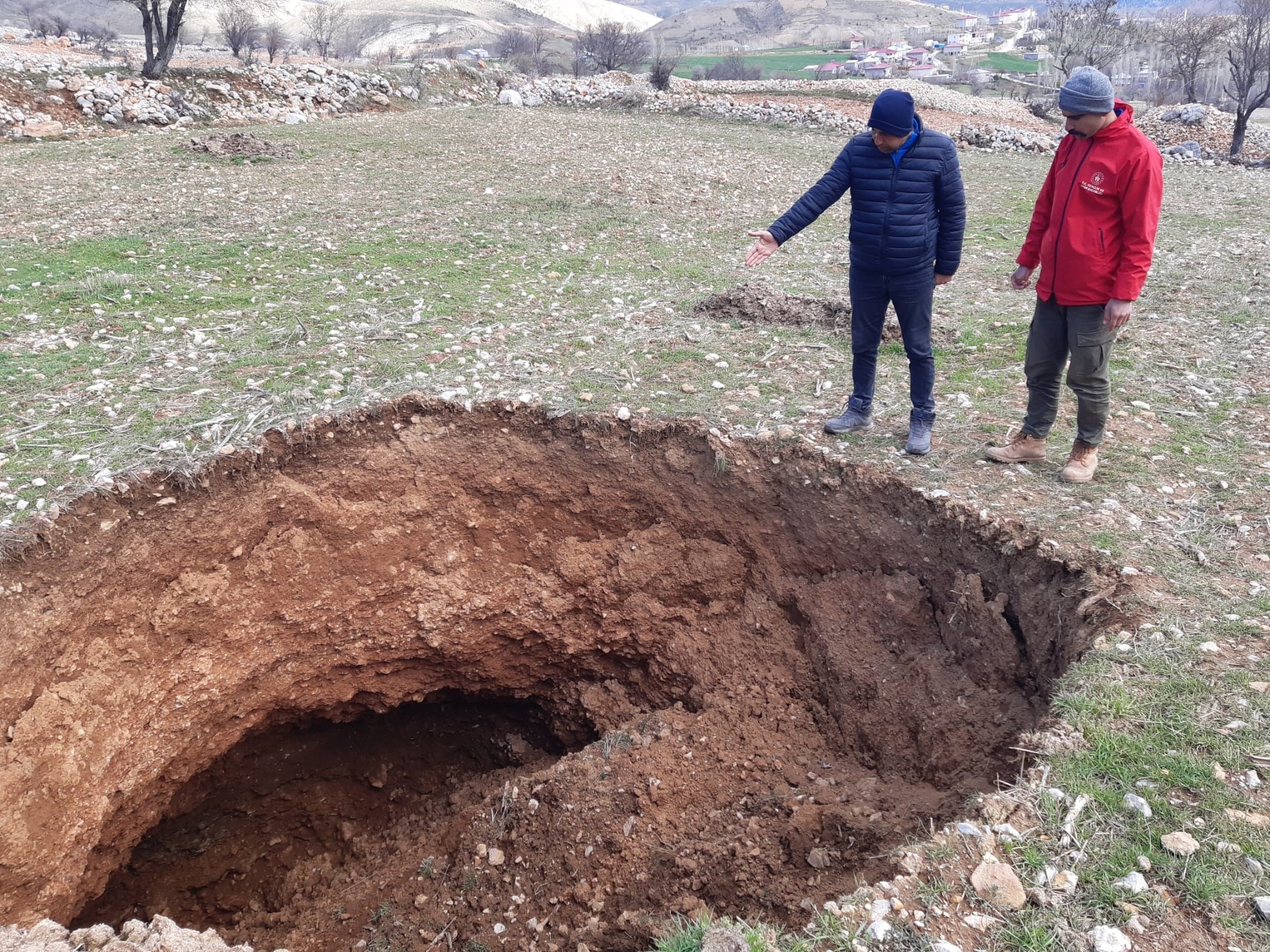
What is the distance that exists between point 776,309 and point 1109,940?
547 cm

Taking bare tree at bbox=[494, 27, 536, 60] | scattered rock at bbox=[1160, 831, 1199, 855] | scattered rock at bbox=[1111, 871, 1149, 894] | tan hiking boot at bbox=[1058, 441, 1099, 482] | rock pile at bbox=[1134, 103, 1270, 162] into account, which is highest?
bare tree at bbox=[494, 27, 536, 60]

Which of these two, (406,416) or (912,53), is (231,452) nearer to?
(406,416)

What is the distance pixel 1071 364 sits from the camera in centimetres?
419

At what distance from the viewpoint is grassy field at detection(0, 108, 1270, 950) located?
2.95 m

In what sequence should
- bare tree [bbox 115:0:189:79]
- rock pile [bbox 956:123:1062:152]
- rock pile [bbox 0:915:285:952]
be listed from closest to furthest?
rock pile [bbox 0:915:285:952] < bare tree [bbox 115:0:189:79] < rock pile [bbox 956:123:1062:152]

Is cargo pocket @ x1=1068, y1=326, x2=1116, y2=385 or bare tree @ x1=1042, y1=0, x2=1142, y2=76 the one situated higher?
bare tree @ x1=1042, y1=0, x2=1142, y2=76

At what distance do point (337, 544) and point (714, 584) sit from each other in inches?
100

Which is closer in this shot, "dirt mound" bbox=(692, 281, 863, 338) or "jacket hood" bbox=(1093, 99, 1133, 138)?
"jacket hood" bbox=(1093, 99, 1133, 138)

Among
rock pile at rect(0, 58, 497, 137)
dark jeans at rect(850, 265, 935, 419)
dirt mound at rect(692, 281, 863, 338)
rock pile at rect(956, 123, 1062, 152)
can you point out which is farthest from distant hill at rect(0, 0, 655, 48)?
dark jeans at rect(850, 265, 935, 419)

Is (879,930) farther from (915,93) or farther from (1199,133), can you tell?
(915,93)

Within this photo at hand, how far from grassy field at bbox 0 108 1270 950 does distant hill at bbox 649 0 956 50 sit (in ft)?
243

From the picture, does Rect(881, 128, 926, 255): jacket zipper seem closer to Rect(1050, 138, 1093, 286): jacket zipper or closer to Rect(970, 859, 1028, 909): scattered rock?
Rect(1050, 138, 1093, 286): jacket zipper

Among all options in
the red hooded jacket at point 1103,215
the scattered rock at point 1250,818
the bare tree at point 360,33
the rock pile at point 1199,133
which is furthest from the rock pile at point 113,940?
the bare tree at point 360,33

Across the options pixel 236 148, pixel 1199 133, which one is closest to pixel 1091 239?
pixel 236 148
